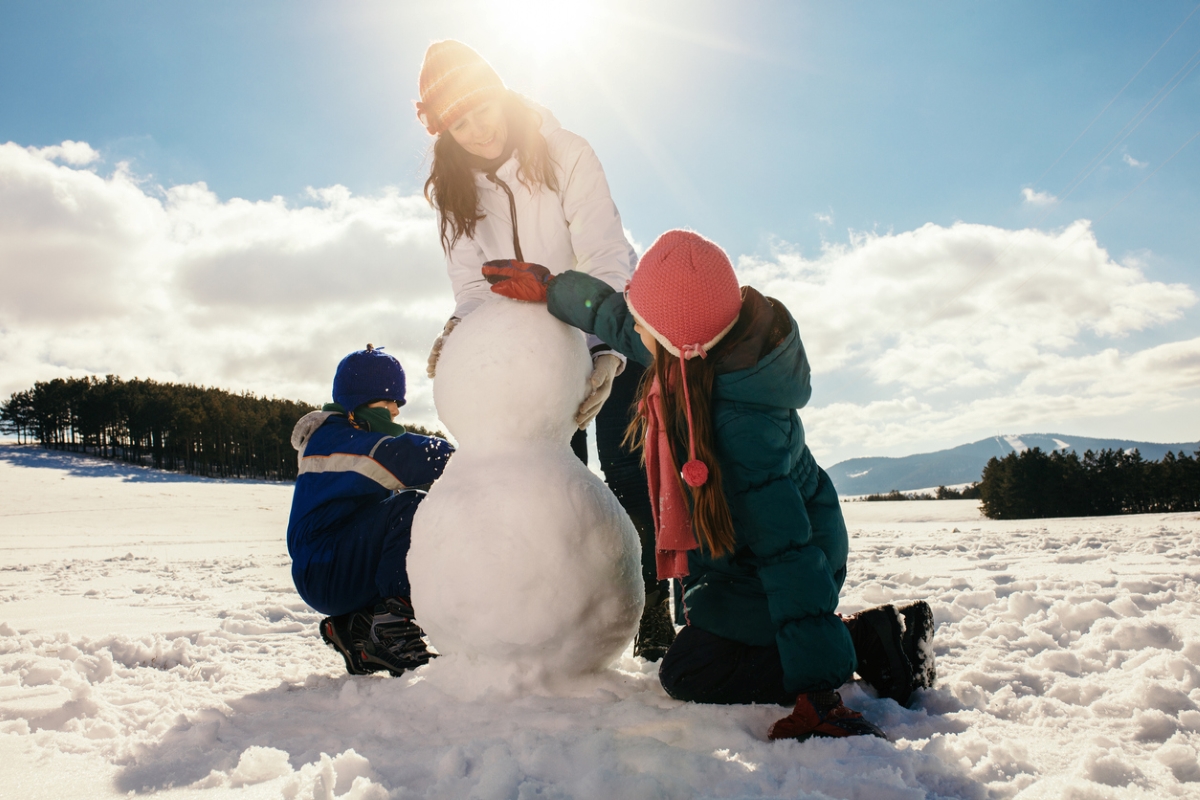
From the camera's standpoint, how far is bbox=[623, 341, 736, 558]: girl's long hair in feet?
5.64

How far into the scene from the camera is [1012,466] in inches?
544

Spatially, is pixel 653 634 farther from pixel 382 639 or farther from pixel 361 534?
pixel 361 534

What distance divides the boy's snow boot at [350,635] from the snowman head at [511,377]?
77cm

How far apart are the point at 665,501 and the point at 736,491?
0.62ft

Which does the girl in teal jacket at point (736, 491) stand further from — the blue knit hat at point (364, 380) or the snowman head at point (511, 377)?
the blue knit hat at point (364, 380)

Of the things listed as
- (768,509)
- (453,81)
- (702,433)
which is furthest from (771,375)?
(453,81)

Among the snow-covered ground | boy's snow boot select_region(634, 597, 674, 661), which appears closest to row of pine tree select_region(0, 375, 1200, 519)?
the snow-covered ground

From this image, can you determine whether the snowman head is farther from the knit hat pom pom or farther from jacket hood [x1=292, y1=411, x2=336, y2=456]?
jacket hood [x1=292, y1=411, x2=336, y2=456]

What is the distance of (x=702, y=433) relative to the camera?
1.72 metres

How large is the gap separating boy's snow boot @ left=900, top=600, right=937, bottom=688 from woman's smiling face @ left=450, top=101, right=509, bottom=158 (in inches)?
74.9

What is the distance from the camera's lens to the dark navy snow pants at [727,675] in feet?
5.88

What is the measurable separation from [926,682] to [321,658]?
6.82 ft

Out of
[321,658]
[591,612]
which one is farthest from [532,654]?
[321,658]

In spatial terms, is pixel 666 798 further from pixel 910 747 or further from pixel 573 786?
pixel 910 747
